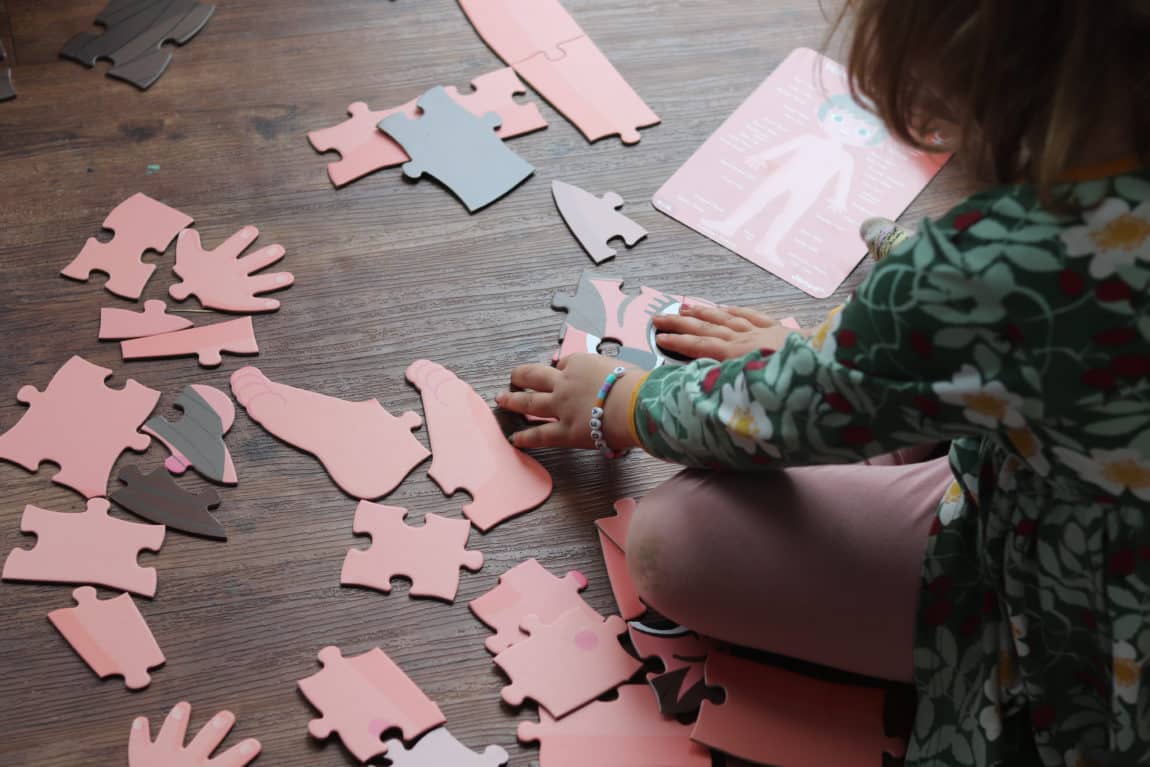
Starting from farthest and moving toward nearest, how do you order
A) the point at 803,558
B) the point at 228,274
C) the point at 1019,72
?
the point at 228,274, the point at 803,558, the point at 1019,72

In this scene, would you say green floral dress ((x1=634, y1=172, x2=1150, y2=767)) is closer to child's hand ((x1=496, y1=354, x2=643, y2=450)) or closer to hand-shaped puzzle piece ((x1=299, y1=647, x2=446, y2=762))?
child's hand ((x1=496, y1=354, x2=643, y2=450))

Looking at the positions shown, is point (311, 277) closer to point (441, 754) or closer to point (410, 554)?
point (410, 554)

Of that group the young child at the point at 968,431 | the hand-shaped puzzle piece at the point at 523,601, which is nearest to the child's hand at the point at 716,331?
the young child at the point at 968,431

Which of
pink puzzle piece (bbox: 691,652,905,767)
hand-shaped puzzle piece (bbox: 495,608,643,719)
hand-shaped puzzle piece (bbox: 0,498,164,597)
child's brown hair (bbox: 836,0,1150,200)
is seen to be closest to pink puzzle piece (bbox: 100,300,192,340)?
hand-shaped puzzle piece (bbox: 0,498,164,597)

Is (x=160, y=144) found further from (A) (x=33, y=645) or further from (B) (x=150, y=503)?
(A) (x=33, y=645)

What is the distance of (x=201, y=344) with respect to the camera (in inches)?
49.8

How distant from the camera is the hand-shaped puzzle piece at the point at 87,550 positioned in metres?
1.10

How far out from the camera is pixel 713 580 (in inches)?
40.1

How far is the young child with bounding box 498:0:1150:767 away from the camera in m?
0.70

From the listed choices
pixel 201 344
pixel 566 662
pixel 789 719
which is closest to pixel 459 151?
pixel 201 344

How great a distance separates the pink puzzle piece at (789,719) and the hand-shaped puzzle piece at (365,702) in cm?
26

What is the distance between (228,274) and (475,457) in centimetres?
38

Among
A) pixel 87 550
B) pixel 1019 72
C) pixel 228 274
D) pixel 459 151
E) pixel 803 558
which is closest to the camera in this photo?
pixel 1019 72

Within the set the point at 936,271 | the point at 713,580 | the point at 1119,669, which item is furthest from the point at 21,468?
the point at 1119,669
